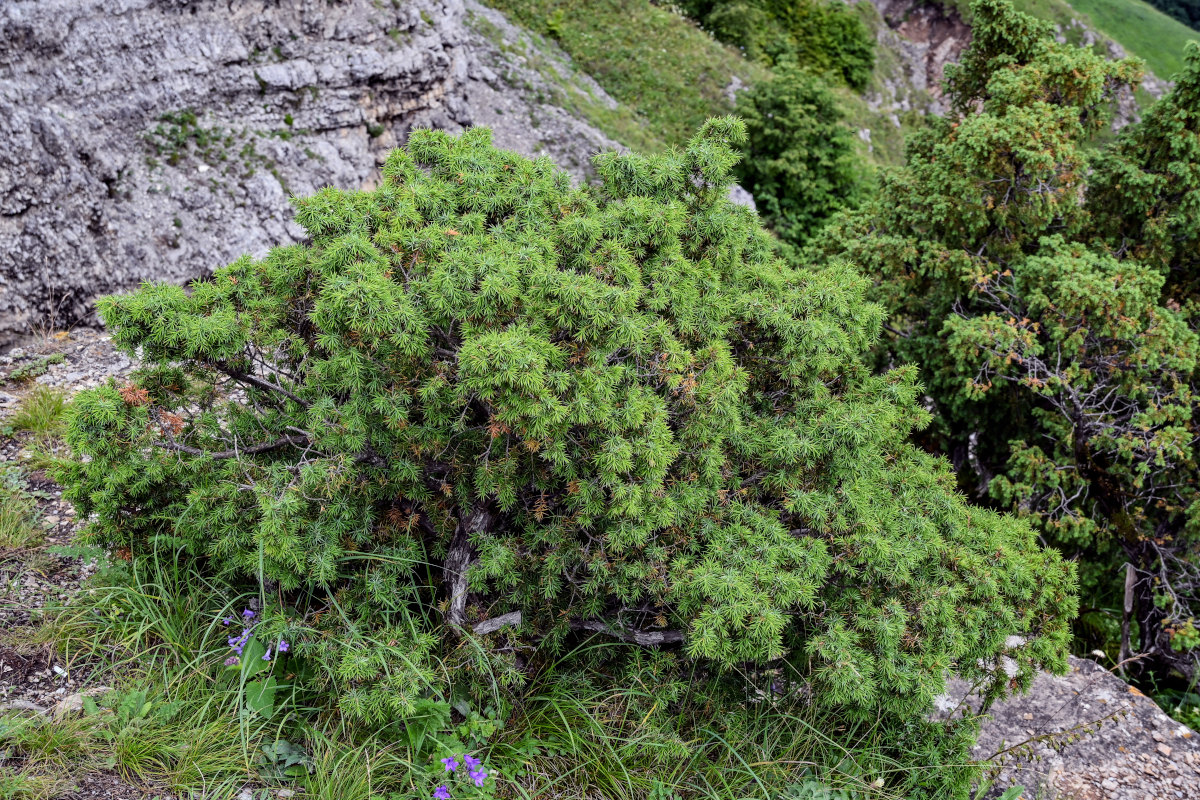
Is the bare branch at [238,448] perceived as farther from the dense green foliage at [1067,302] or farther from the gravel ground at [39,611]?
the dense green foliage at [1067,302]

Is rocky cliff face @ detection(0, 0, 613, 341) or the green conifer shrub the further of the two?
rocky cliff face @ detection(0, 0, 613, 341)

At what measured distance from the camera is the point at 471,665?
12.7 ft

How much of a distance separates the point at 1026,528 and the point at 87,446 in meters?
5.93

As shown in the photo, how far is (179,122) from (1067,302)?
389 inches

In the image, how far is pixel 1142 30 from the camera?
5172 centimetres

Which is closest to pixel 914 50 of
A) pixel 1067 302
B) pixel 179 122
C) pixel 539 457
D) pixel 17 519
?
pixel 1067 302

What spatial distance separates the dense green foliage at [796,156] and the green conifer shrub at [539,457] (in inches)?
442

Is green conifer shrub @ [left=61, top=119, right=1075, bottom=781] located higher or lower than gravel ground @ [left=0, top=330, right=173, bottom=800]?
higher

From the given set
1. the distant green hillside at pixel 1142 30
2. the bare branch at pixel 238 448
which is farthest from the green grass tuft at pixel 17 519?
the distant green hillside at pixel 1142 30

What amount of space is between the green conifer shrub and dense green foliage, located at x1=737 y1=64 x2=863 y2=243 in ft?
36.8

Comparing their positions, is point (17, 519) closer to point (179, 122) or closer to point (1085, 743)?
point (179, 122)

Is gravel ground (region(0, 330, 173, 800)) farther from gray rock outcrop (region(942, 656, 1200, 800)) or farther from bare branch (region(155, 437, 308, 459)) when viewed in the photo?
gray rock outcrop (region(942, 656, 1200, 800))


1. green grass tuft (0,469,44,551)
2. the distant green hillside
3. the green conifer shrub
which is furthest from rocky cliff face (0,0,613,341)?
the distant green hillside

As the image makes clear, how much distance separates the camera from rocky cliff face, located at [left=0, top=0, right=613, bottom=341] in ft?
24.4
